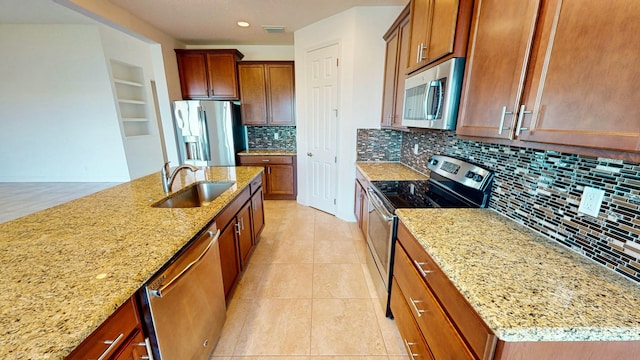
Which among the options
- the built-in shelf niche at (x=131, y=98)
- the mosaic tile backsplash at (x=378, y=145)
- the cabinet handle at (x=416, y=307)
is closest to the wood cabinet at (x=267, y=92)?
the mosaic tile backsplash at (x=378, y=145)

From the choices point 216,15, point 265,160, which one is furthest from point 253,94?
point 216,15

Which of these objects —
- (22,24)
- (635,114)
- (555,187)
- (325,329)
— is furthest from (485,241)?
(22,24)

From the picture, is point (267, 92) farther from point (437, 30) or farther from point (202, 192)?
point (437, 30)

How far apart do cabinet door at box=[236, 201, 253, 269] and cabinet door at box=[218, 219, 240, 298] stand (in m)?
0.10

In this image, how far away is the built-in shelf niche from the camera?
16.8 ft

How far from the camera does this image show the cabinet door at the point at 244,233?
80.8 inches

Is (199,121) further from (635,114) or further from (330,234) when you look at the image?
(635,114)

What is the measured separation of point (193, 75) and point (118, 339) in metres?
4.10

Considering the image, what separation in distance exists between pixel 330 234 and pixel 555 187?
2267 millimetres

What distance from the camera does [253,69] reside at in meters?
4.00

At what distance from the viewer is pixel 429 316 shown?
106cm

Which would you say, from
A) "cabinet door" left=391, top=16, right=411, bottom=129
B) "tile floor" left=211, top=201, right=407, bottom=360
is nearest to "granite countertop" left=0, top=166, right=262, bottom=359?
"tile floor" left=211, top=201, right=407, bottom=360

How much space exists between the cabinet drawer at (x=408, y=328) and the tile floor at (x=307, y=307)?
245 millimetres

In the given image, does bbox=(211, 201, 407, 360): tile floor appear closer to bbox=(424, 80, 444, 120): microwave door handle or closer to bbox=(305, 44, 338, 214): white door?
bbox=(305, 44, 338, 214): white door
